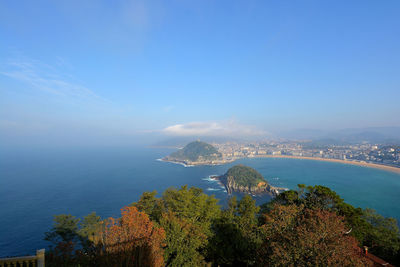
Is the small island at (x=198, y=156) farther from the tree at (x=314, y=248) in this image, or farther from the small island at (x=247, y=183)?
the tree at (x=314, y=248)

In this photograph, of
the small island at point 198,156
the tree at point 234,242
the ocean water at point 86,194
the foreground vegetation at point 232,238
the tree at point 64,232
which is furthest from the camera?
the small island at point 198,156

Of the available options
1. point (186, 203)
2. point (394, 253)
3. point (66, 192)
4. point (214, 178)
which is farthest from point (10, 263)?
point (214, 178)

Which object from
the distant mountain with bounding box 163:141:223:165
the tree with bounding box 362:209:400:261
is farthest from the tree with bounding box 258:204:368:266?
the distant mountain with bounding box 163:141:223:165

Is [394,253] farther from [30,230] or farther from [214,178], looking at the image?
[214,178]

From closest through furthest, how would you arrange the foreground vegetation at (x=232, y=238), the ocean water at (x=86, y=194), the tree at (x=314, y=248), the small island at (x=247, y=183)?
the tree at (x=314, y=248), the foreground vegetation at (x=232, y=238), the ocean water at (x=86, y=194), the small island at (x=247, y=183)

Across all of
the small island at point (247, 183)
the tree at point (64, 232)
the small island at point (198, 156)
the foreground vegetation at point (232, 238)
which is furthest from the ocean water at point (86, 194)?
the small island at point (198, 156)

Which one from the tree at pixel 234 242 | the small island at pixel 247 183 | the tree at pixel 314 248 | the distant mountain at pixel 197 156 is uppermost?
the tree at pixel 314 248

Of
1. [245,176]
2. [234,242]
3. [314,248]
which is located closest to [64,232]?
[234,242]

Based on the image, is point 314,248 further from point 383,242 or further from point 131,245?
point 383,242
